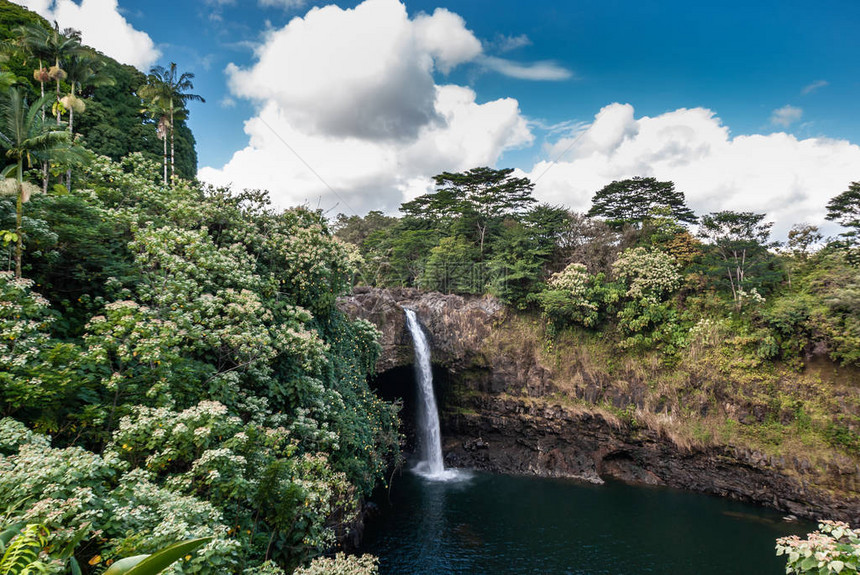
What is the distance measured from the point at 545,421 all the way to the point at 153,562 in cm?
2299

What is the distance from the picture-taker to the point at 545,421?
2286 centimetres

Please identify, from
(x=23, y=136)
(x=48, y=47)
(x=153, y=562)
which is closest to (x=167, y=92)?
(x=48, y=47)

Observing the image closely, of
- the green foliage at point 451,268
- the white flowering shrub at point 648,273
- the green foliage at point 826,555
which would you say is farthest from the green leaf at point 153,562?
the green foliage at point 451,268

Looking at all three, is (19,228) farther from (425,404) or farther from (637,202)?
(637,202)

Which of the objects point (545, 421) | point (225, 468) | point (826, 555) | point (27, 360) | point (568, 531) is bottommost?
point (568, 531)

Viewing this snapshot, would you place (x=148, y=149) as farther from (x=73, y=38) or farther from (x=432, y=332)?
(x=432, y=332)

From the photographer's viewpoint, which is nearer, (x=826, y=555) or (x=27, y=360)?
(x=826, y=555)

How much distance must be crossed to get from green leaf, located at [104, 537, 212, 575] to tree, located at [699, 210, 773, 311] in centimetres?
2415

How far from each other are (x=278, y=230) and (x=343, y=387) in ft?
18.1

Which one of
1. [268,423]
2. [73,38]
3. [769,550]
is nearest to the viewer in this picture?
[268,423]

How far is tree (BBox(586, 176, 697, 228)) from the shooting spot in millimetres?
25641

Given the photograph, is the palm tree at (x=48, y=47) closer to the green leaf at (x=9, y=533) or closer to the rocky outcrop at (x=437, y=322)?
the rocky outcrop at (x=437, y=322)

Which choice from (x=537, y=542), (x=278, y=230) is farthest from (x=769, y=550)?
(x=278, y=230)

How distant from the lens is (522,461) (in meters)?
22.7
